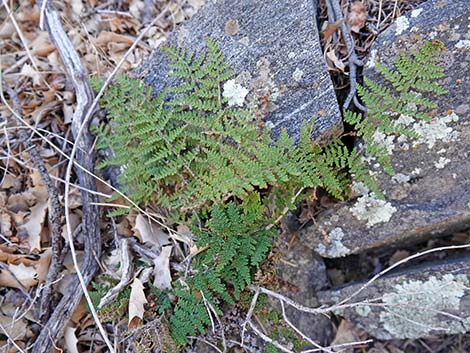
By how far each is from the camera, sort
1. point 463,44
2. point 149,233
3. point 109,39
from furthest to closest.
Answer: point 109,39 < point 149,233 < point 463,44

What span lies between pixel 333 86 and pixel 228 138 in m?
0.72

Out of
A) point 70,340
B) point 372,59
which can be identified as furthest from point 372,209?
point 70,340

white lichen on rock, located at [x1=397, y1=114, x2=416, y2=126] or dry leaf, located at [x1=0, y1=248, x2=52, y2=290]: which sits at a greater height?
dry leaf, located at [x1=0, y1=248, x2=52, y2=290]

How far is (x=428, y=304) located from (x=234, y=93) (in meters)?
1.91

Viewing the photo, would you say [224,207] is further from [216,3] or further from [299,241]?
[216,3]

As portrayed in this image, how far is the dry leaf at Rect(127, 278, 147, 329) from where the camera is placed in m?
2.75

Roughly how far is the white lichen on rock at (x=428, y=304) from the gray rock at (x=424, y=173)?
13.0 inches

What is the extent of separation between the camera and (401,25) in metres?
2.82

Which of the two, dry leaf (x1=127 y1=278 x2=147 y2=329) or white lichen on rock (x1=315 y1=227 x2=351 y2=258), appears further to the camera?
white lichen on rock (x1=315 y1=227 x2=351 y2=258)

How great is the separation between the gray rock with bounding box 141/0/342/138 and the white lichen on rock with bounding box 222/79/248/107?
A: 0.04 metres

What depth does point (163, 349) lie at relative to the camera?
2664 millimetres

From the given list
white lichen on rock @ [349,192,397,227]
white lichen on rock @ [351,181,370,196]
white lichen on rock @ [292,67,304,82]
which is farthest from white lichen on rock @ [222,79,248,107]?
white lichen on rock @ [349,192,397,227]

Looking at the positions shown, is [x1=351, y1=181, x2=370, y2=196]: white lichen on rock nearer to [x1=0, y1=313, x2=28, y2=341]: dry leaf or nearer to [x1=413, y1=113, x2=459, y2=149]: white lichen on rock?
[x1=413, y1=113, x2=459, y2=149]: white lichen on rock

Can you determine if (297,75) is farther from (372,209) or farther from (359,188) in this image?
(372,209)
